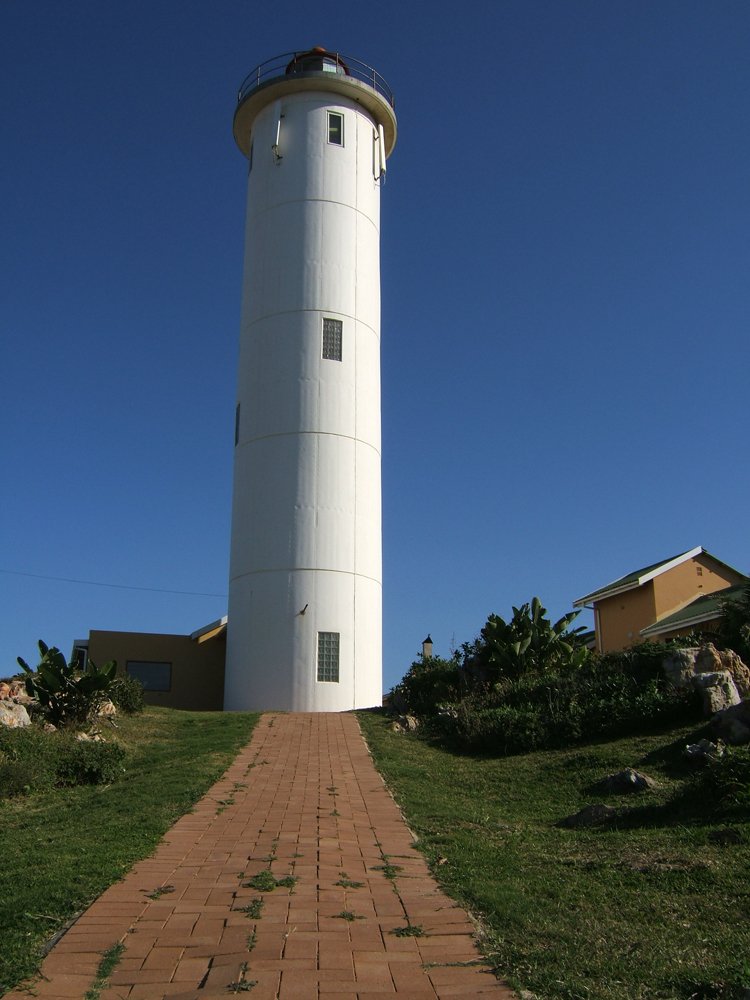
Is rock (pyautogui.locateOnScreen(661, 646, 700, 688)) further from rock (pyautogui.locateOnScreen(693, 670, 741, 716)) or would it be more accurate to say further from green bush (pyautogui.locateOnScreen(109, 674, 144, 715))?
green bush (pyautogui.locateOnScreen(109, 674, 144, 715))

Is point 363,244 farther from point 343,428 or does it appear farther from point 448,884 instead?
point 448,884

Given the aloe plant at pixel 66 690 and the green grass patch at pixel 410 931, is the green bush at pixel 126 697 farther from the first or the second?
the green grass patch at pixel 410 931

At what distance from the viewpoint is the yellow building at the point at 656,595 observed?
91.2ft

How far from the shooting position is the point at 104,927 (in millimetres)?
5980

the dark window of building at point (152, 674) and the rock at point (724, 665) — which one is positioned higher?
the dark window of building at point (152, 674)

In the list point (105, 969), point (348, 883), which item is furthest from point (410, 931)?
point (105, 969)

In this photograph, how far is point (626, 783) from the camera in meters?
11.0

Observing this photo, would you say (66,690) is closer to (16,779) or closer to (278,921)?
(16,779)

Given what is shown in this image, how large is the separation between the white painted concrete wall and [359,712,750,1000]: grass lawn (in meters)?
11.5

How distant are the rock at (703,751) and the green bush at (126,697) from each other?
1149 centimetres

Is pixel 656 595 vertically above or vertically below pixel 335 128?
below

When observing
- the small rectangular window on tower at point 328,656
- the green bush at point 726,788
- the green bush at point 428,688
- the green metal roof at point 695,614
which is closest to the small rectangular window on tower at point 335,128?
the small rectangular window on tower at point 328,656

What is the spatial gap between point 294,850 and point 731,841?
3676 millimetres

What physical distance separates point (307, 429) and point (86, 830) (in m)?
16.6
